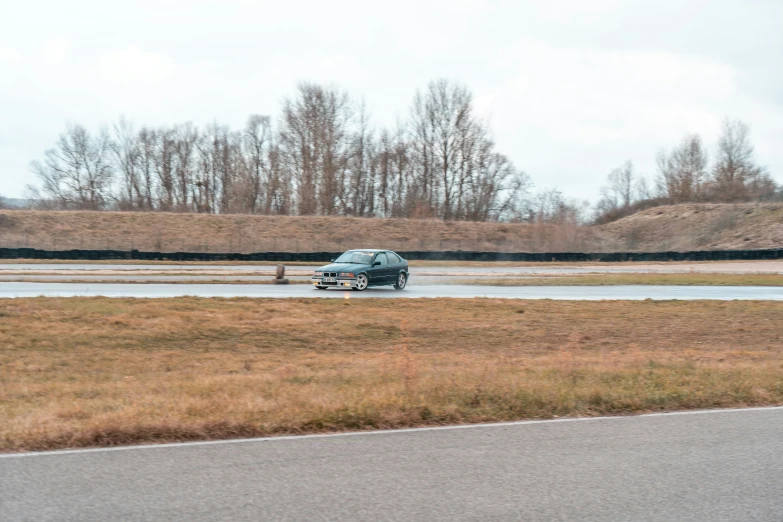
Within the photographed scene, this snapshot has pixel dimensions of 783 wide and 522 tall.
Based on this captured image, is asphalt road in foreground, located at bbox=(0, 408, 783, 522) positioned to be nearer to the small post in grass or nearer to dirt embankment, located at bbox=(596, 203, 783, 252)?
the small post in grass

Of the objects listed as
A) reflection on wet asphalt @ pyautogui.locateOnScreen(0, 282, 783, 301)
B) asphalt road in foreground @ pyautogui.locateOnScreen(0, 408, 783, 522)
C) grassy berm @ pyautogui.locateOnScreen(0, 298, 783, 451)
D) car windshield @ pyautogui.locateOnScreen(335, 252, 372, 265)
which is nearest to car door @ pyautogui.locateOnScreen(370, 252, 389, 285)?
car windshield @ pyautogui.locateOnScreen(335, 252, 372, 265)

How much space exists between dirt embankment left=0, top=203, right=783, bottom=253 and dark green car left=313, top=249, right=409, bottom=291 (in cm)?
2916

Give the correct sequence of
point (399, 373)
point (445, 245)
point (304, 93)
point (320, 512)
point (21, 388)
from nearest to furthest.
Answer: point (320, 512), point (21, 388), point (399, 373), point (445, 245), point (304, 93)

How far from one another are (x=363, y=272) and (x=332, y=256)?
21659 millimetres

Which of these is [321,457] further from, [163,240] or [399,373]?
[163,240]

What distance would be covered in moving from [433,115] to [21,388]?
71957 mm

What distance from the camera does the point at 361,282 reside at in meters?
25.5

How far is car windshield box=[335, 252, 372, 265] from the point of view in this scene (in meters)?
26.2

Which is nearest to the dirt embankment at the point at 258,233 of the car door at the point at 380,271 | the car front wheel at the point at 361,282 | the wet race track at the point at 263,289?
the wet race track at the point at 263,289

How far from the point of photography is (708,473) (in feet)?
19.0

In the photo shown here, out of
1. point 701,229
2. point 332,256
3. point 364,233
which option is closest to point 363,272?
point 332,256

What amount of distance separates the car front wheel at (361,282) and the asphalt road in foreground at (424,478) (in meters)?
18.2

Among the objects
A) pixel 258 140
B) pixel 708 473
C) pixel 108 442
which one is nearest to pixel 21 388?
pixel 108 442

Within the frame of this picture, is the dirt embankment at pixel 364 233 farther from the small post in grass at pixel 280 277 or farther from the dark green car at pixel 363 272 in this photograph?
the dark green car at pixel 363 272
